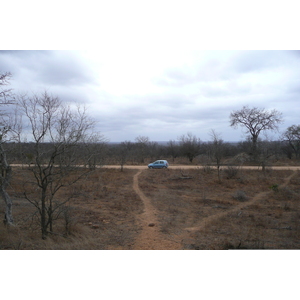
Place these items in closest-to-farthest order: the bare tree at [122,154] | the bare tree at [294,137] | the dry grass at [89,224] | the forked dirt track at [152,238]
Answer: the dry grass at [89,224], the forked dirt track at [152,238], the bare tree at [122,154], the bare tree at [294,137]

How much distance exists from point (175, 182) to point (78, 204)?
873cm

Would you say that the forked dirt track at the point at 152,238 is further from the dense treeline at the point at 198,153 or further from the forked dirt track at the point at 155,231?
the dense treeline at the point at 198,153

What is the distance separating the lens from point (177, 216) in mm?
10031

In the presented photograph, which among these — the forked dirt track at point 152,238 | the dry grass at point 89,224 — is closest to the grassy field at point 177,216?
the dry grass at point 89,224

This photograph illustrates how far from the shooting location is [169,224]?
28.9 feet

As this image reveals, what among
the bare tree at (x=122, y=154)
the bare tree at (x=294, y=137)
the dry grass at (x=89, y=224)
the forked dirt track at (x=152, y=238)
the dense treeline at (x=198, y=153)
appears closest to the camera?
the dry grass at (x=89, y=224)

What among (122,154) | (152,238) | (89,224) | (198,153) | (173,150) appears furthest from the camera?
(173,150)

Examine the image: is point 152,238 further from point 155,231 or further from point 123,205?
point 123,205

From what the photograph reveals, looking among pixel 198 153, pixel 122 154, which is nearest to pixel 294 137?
pixel 198 153

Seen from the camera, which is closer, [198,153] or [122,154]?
[122,154]

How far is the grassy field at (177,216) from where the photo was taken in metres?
6.74

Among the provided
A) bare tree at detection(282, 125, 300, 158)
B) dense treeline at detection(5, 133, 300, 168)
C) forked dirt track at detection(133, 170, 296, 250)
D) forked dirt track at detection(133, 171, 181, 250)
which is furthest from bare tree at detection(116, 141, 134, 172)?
bare tree at detection(282, 125, 300, 158)

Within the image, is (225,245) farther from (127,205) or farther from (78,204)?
(78,204)

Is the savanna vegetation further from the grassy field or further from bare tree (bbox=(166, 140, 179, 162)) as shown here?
bare tree (bbox=(166, 140, 179, 162))
